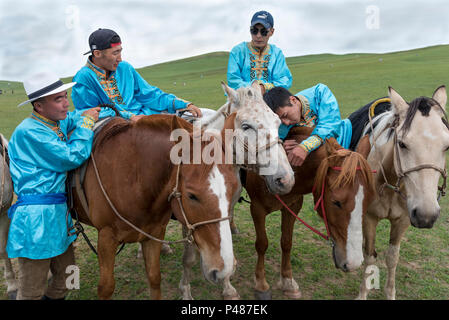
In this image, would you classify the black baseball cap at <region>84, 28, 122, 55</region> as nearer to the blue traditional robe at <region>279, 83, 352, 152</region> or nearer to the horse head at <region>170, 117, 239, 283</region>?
the horse head at <region>170, 117, 239, 283</region>

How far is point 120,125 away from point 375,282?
11.5 ft

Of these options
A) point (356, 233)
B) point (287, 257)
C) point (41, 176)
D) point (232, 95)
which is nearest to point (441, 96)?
point (356, 233)

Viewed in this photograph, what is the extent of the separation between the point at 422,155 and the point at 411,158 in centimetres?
10

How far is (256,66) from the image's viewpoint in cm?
432

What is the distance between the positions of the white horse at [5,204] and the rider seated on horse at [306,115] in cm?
287

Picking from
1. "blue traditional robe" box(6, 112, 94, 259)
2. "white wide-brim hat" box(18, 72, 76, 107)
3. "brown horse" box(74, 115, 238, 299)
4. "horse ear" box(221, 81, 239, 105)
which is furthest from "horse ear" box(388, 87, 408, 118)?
"white wide-brim hat" box(18, 72, 76, 107)

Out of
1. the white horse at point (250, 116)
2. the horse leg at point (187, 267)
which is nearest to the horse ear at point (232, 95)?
the white horse at point (250, 116)

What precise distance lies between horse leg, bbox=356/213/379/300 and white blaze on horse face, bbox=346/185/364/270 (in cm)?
80

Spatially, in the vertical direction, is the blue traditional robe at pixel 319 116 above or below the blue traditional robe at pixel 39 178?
above

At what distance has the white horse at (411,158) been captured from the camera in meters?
2.75

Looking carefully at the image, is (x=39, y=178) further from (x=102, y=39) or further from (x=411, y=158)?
(x=411, y=158)

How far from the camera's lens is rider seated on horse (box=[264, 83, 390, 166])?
3158mm

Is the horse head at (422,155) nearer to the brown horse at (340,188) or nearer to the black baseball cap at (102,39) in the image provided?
the brown horse at (340,188)

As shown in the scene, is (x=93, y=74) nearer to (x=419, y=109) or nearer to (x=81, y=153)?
(x=81, y=153)
